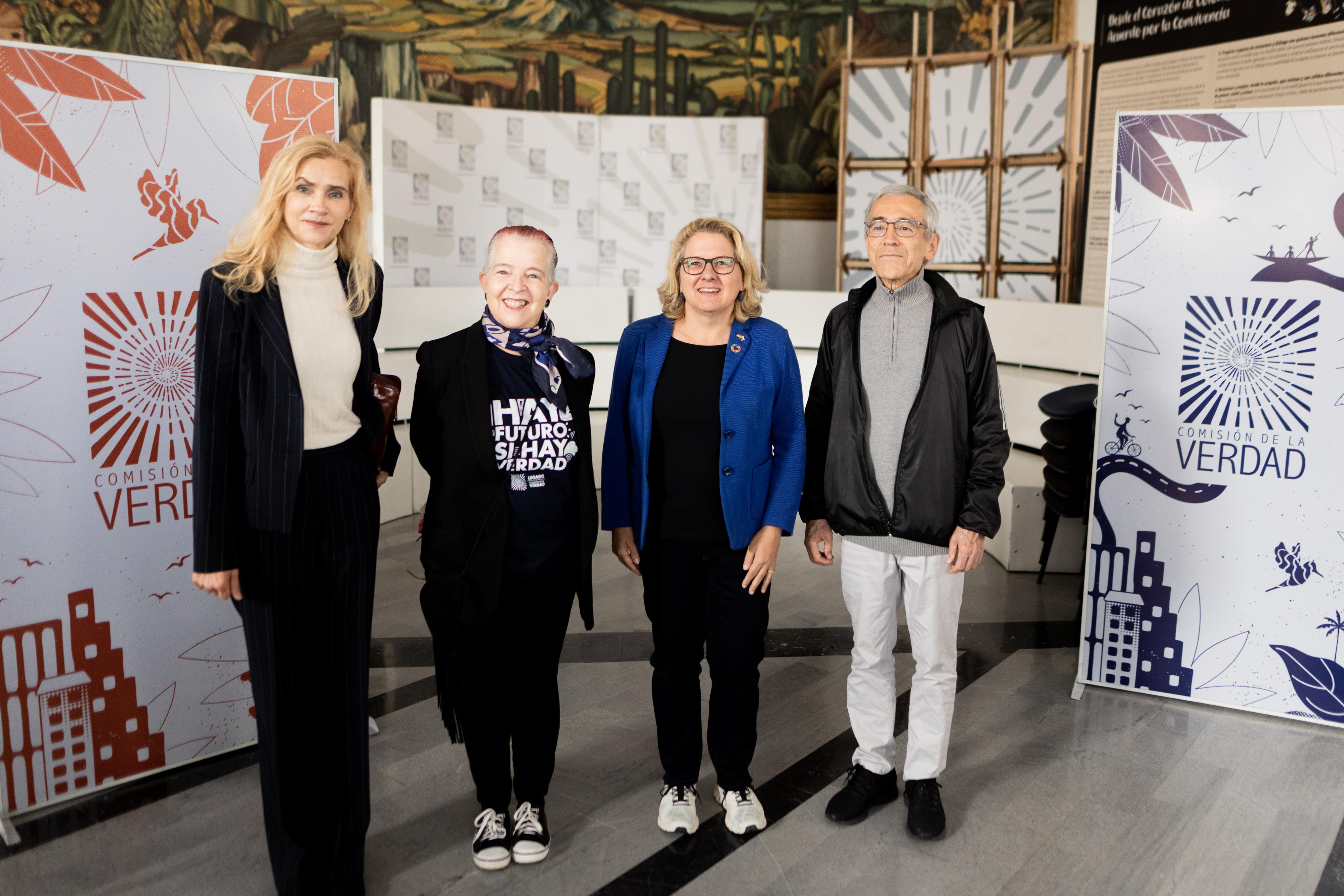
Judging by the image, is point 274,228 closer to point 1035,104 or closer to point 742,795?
point 742,795

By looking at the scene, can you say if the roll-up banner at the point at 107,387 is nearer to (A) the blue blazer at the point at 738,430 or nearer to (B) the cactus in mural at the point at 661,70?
(A) the blue blazer at the point at 738,430

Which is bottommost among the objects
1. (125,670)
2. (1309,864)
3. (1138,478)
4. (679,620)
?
(1309,864)

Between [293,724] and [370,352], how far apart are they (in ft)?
3.06

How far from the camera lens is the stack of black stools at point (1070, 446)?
462cm

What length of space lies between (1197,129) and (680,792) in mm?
2895

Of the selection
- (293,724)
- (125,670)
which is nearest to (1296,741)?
(293,724)

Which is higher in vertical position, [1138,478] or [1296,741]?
[1138,478]

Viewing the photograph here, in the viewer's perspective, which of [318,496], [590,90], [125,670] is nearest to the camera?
[318,496]

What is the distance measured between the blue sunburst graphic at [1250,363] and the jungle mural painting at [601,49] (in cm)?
503

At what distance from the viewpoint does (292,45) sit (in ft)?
22.7

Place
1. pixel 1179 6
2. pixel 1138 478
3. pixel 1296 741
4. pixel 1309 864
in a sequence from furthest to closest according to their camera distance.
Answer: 1. pixel 1179 6
2. pixel 1138 478
3. pixel 1296 741
4. pixel 1309 864

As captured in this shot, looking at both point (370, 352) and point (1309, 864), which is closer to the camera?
point (370, 352)

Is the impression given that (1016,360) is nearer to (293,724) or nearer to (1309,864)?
(1309,864)

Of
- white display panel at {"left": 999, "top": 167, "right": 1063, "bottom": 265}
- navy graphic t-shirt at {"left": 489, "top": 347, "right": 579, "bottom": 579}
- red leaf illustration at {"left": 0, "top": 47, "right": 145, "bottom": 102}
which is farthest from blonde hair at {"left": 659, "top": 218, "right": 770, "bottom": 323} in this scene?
white display panel at {"left": 999, "top": 167, "right": 1063, "bottom": 265}
